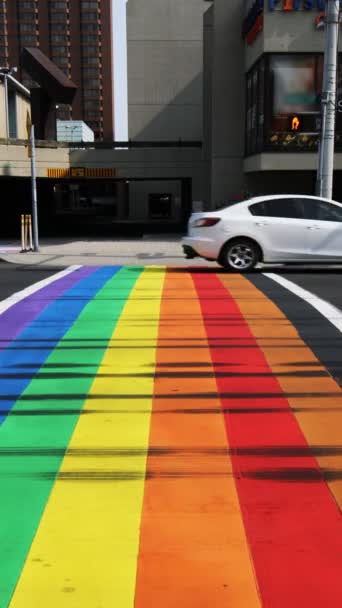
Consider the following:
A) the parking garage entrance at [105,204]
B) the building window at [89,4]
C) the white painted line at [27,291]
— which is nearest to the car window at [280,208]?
the white painted line at [27,291]

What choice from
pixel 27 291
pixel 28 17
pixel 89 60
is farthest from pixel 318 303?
pixel 28 17

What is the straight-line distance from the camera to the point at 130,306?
9.02m

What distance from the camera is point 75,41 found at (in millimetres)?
137000

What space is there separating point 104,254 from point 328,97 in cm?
857

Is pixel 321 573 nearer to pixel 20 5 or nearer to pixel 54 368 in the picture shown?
pixel 54 368

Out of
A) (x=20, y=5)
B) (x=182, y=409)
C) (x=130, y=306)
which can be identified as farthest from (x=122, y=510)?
(x=20, y=5)

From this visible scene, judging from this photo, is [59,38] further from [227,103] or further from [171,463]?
[171,463]

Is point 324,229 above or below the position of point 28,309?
above

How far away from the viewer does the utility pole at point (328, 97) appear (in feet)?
49.0

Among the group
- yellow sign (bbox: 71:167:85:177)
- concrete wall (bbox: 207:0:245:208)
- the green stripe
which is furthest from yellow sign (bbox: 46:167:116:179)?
the green stripe

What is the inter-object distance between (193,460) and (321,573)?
1265 mm

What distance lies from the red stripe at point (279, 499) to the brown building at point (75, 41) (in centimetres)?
13923

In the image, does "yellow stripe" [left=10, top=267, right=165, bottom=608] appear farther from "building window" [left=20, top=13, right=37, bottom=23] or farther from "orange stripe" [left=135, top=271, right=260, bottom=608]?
"building window" [left=20, top=13, right=37, bottom=23]

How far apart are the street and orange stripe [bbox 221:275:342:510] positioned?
2cm
